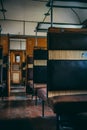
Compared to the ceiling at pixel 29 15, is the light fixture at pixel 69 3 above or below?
below

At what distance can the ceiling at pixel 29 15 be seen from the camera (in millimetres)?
8805

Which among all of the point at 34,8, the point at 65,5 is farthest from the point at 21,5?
the point at 65,5

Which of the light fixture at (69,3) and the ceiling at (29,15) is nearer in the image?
the light fixture at (69,3)

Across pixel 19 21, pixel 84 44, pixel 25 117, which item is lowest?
pixel 25 117

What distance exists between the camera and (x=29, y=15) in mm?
9508

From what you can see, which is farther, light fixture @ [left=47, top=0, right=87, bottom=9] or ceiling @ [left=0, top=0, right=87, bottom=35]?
ceiling @ [left=0, top=0, right=87, bottom=35]

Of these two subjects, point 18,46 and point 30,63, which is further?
point 18,46

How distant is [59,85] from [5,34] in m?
6.78

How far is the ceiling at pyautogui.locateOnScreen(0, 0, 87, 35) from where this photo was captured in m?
8.80

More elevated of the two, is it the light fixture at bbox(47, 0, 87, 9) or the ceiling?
the ceiling

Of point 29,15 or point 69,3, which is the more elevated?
point 29,15

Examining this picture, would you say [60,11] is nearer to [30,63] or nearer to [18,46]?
[30,63]

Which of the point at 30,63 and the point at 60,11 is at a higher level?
the point at 60,11

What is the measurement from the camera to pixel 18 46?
1531cm
